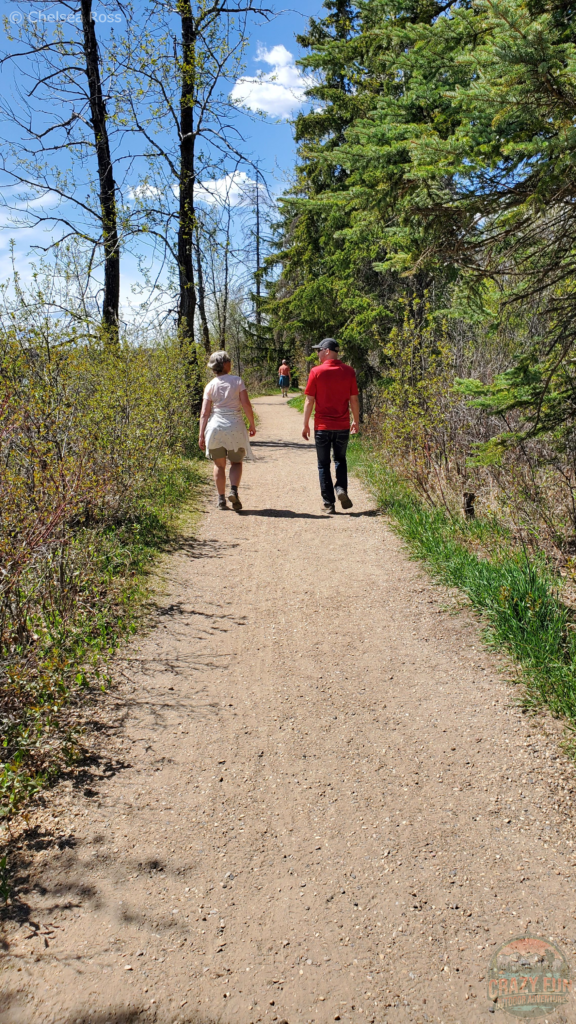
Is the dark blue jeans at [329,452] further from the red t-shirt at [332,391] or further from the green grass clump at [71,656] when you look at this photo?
the green grass clump at [71,656]

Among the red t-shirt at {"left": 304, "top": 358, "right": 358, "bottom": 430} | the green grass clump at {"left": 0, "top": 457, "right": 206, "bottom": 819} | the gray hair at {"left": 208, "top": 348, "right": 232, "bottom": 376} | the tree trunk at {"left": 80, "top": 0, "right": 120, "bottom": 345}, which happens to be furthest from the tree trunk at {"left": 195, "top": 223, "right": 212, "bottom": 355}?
the green grass clump at {"left": 0, "top": 457, "right": 206, "bottom": 819}

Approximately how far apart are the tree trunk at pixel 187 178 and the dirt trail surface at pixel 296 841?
35.6 feet

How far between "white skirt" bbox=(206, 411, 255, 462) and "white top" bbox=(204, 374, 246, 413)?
8 cm

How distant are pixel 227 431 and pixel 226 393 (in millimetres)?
479

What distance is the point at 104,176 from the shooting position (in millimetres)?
12227

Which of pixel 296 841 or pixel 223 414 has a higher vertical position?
pixel 223 414

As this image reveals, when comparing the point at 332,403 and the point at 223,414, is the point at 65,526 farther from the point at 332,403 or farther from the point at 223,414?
the point at 332,403

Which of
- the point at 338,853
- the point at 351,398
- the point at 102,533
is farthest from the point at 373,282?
the point at 338,853

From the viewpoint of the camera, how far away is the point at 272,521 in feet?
25.7

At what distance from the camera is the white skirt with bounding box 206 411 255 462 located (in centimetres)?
784

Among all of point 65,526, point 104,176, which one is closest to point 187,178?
point 104,176

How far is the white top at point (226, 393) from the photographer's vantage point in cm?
784

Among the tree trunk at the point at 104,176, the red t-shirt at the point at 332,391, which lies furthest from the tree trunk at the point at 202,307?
the red t-shirt at the point at 332,391

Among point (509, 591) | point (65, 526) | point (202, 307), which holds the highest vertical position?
point (202, 307)
